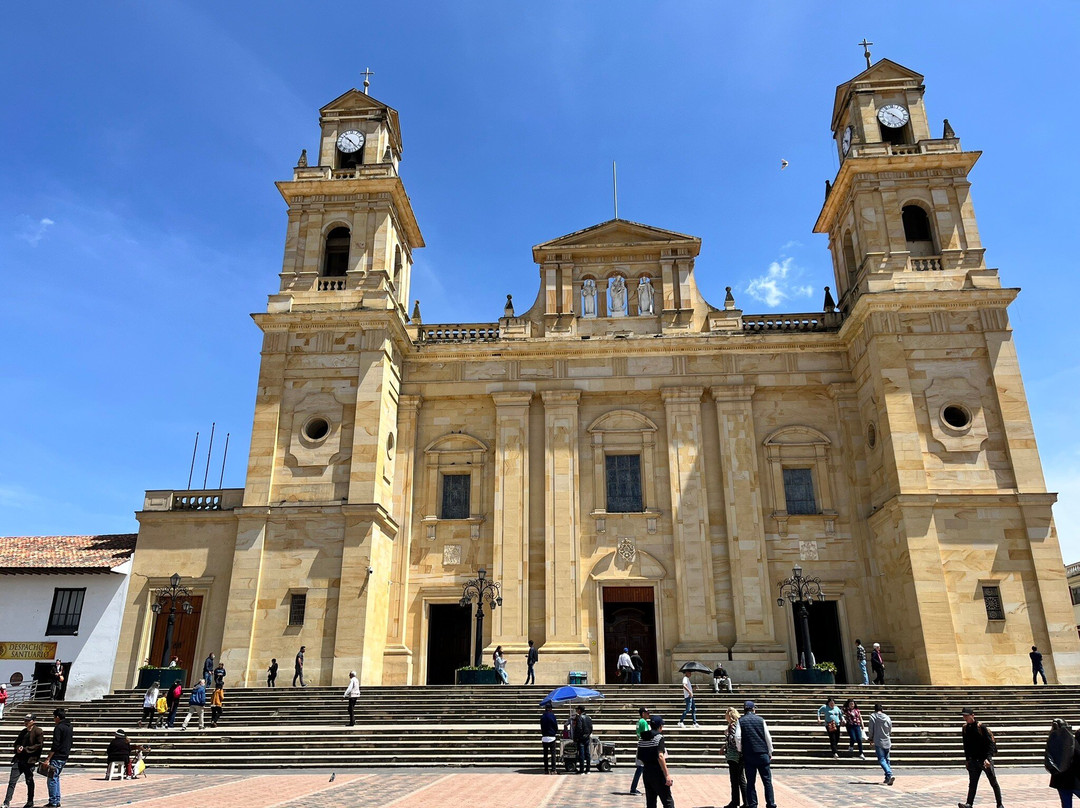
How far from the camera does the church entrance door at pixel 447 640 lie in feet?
90.1

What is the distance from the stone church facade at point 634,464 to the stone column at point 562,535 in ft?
0.31

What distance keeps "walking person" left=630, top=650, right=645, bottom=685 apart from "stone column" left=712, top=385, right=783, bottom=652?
309 cm

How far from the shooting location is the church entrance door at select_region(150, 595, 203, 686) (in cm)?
2597

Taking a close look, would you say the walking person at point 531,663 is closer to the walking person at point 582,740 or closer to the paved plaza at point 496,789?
the paved plaza at point 496,789

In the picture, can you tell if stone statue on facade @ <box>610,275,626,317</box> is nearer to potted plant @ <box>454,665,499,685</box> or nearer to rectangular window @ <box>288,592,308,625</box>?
potted plant @ <box>454,665,499,685</box>

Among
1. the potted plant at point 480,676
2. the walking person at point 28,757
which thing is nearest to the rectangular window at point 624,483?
the potted plant at point 480,676

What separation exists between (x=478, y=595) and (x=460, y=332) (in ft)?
34.2

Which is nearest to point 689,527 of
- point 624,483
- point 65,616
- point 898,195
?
point 624,483

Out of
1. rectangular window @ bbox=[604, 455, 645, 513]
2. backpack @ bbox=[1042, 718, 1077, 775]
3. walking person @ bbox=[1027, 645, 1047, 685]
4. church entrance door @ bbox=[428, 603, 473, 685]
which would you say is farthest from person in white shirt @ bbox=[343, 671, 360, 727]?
walking person @ bbox=[1027, 645, 1047, 685]

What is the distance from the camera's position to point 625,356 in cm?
3020

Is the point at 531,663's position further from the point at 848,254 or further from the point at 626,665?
the point at 848,254

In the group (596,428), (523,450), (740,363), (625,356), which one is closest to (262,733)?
(523,450)

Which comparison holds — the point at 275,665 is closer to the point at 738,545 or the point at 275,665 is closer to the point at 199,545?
the point at 199,545

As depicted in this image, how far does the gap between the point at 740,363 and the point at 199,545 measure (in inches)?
788
